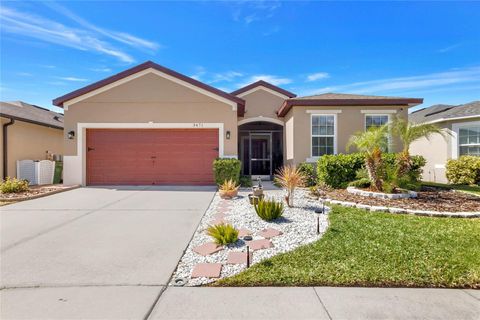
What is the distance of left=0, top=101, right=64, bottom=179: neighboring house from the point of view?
11.1 meters

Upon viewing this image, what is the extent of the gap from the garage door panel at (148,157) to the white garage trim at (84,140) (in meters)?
0.18

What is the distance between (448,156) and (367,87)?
5617mm

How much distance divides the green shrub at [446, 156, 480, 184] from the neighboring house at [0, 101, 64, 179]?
68.7ft

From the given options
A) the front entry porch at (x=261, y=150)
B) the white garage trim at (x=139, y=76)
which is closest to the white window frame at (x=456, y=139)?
the front entry porch at (x=261, y=150)

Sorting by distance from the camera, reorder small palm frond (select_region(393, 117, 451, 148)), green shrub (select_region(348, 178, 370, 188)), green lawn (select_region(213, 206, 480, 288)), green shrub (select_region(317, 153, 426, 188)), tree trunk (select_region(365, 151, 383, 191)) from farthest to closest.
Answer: green shrub (select_region(317, 153, 426, 188)), green shrub (select_region(348, 178, 370, 188)), small palm frond (select_region(393, 117, 451, 148)), tree trunk (select_region(365, 151, 383, 191)), green lawn (select_region(213, 206, 480, 288))

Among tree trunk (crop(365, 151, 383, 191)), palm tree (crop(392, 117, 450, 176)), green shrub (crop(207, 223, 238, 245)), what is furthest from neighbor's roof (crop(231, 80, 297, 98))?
green shrub (crop(207, 223, 238, 245))

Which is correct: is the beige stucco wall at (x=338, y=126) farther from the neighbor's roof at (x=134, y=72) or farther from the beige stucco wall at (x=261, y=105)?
the beige stucco wall at (x=261, y=105)

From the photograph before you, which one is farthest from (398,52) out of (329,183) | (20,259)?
(20,259)

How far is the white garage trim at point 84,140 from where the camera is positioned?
36.3 ft

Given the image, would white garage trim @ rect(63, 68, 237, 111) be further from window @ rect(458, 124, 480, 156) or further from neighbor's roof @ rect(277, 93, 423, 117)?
window @ rect(458, 124, 480, 156)

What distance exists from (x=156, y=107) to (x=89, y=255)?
28.0 feet

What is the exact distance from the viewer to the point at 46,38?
31.1 ft

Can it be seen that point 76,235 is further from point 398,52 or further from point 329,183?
point 398,52

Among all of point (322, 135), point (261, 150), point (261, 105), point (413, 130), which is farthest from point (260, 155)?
point (413, 130)
